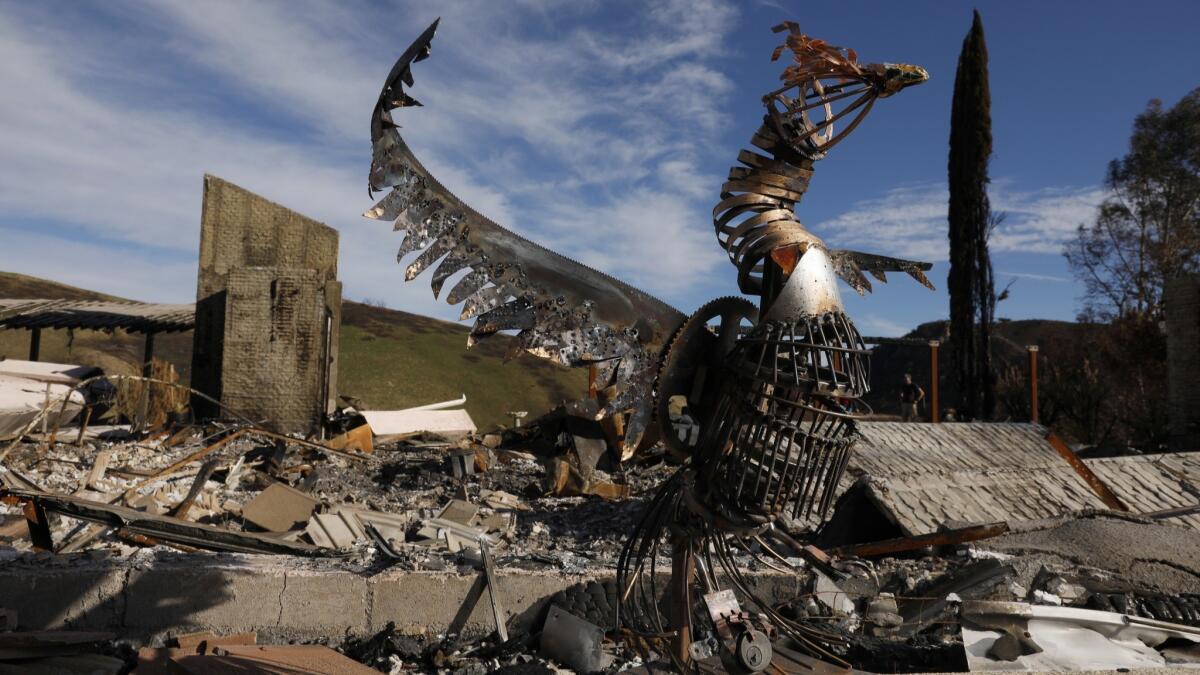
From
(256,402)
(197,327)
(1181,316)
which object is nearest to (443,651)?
(256,402)

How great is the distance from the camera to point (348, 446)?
1068 cm

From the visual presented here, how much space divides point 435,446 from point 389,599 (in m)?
6.67

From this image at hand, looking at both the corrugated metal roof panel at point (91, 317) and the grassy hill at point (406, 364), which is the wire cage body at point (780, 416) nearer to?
the corrugated metal roof panel at point (91, 317)

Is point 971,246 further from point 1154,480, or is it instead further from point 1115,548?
point 1115,548

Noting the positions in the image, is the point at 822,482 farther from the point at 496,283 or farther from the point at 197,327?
the point at 197,327

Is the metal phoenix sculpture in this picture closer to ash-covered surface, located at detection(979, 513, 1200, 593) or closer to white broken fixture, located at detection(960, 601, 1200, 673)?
white broken fixture, located at detection(960, 601, 1200, 673)

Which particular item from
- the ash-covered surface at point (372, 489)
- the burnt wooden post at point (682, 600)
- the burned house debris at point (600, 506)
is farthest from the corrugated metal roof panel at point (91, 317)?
the burnt wooden post at point (682, 600)

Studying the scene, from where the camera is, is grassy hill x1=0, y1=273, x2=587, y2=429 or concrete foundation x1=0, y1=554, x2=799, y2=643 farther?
grassy hill x1=0, y1=273, x2=587, y2=429

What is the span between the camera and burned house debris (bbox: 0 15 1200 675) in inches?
98.1

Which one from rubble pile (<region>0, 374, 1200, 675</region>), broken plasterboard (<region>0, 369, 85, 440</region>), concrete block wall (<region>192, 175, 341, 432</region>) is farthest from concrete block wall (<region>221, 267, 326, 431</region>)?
rubble pile (<region>0, 374, 1200, 675</region>)

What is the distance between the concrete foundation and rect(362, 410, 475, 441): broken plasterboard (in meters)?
7.26

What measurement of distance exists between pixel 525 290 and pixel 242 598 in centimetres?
336

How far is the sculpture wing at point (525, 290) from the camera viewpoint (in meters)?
2.45

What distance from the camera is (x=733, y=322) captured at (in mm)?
2633
